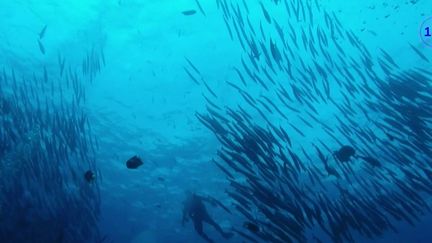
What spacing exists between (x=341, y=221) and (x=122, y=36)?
11982mm

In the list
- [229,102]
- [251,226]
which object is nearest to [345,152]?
[251,226]

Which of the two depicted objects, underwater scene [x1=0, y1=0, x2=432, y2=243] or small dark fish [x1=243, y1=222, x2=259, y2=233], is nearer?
small dark fish [x1=243, y1=222, x2=259, y2=233]

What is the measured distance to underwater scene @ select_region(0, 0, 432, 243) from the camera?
9641 mm

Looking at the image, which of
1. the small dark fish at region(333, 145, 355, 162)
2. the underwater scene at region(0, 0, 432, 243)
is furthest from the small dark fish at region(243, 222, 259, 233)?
the small dark fish at region(333, 145, 355, 162)

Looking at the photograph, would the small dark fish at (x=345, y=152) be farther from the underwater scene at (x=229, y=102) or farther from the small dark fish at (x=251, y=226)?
the small dark fish at (x=251, y=226)

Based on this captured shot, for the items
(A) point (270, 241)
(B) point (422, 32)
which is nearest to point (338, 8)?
(B) point (422, 32)

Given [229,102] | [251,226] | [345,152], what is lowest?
[251,226]

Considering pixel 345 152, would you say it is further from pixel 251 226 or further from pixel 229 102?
pixel 229 102

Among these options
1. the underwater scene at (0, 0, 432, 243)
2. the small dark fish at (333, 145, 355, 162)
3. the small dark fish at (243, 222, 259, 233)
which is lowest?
the small dark fish at (243, 222, 259, 233)

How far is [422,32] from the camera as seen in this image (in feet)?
46.8

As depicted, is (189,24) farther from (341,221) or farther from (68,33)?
(341,221)

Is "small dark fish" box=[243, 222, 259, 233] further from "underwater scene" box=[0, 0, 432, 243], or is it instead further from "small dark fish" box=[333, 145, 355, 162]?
"small dark fish" box=[333, 145, 355, 162]

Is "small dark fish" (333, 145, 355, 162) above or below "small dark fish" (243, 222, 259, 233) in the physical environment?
above

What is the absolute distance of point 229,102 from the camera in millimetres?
18750
